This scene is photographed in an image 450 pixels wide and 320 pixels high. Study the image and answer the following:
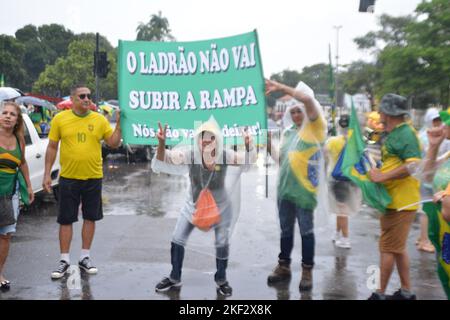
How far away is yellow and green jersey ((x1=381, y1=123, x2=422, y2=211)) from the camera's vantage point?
14.0 feet

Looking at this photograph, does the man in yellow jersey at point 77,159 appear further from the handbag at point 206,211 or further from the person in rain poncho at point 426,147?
the person in rain poncho at point 426,147

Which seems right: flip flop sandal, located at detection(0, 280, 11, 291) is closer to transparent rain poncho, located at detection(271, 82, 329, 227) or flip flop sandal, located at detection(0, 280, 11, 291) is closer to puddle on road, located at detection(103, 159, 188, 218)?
transparent rain poncho, located at detection(271, 82, 329, 227)

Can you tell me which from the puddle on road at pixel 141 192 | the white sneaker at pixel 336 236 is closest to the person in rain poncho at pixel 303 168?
the white sneaker at pixel 336 236

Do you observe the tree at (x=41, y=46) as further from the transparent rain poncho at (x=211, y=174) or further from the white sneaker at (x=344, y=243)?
the transparent rain poncho at (x=211, y=174)

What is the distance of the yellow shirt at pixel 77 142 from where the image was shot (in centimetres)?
517

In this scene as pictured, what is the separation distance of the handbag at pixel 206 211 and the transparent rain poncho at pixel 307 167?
74 centimetres

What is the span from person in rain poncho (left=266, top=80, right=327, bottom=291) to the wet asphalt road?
0.38 metres

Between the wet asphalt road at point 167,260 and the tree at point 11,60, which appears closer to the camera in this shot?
the wet asphalt road at point 167,260

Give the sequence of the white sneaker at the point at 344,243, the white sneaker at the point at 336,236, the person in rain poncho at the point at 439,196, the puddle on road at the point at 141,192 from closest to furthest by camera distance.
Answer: the person in rain poncho at the point at 439,196 < the white sneaker at the point at 344,243 < the white sneaker at the point at 336,236 < the puddle on road at the point at 141,192

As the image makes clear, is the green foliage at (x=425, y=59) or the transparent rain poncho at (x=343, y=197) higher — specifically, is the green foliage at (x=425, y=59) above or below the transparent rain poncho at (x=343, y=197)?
above

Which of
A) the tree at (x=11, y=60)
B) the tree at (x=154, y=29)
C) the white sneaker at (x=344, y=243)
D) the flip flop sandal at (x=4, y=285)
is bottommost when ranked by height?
the flip flop sandal at (x=4, y=285)

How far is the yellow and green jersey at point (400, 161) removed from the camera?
14.0 ft

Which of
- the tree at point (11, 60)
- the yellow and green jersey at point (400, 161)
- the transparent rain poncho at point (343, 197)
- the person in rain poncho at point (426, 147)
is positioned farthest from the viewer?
the tree at point (11, 60)
